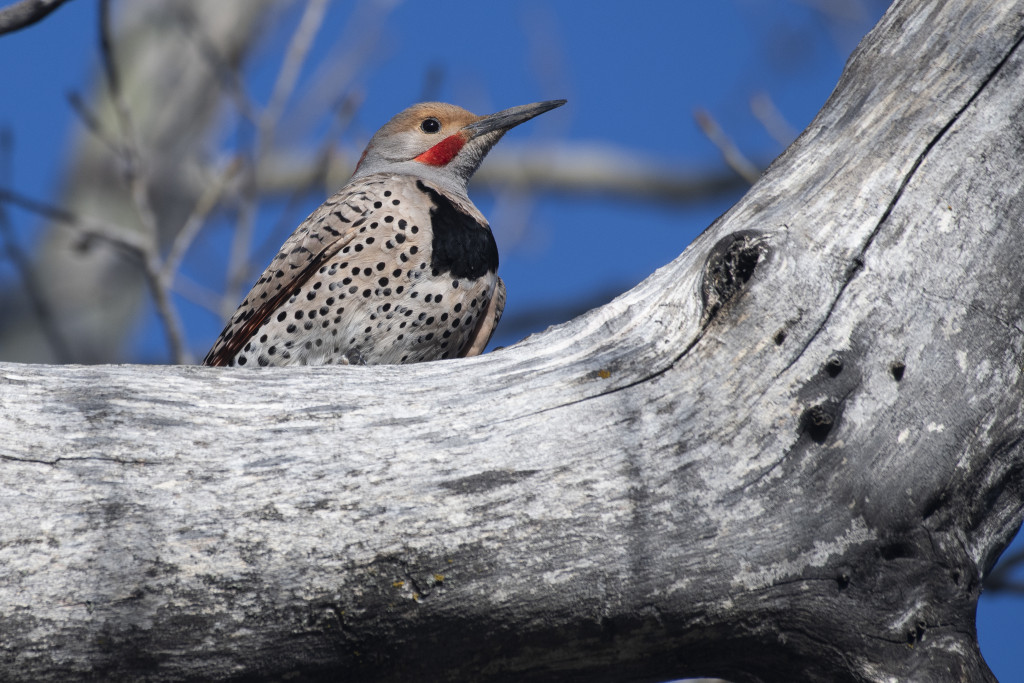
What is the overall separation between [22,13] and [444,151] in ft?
8.44

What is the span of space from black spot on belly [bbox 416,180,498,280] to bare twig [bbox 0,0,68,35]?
5.60 ft

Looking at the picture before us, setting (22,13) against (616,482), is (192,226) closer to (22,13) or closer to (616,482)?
(22,13)

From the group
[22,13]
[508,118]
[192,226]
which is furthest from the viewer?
[192,226]

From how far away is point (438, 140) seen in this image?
223 inches

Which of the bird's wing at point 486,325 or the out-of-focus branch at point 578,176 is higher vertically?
the out-of-focus branch at point 578,176

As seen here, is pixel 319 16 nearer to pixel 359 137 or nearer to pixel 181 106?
pixel 359 137

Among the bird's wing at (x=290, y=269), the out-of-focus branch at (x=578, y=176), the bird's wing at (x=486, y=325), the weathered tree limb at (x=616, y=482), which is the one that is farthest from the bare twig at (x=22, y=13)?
the out-of-focus branch at (x=578, y=176)

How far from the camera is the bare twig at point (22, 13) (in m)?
3.32

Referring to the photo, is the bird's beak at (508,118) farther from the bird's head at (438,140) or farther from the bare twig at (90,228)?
the bare twig at (90,228)

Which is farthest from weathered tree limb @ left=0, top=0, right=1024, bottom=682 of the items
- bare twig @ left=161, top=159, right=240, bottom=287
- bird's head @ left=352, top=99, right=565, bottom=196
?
bare twig @ left=161, top=159, right=240, bottom=287

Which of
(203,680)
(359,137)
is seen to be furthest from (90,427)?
(359,137)

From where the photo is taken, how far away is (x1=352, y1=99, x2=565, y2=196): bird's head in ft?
18.3

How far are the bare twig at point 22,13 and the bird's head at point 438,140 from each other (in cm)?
233

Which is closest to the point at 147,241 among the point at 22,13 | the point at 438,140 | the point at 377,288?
the point at 438,140
